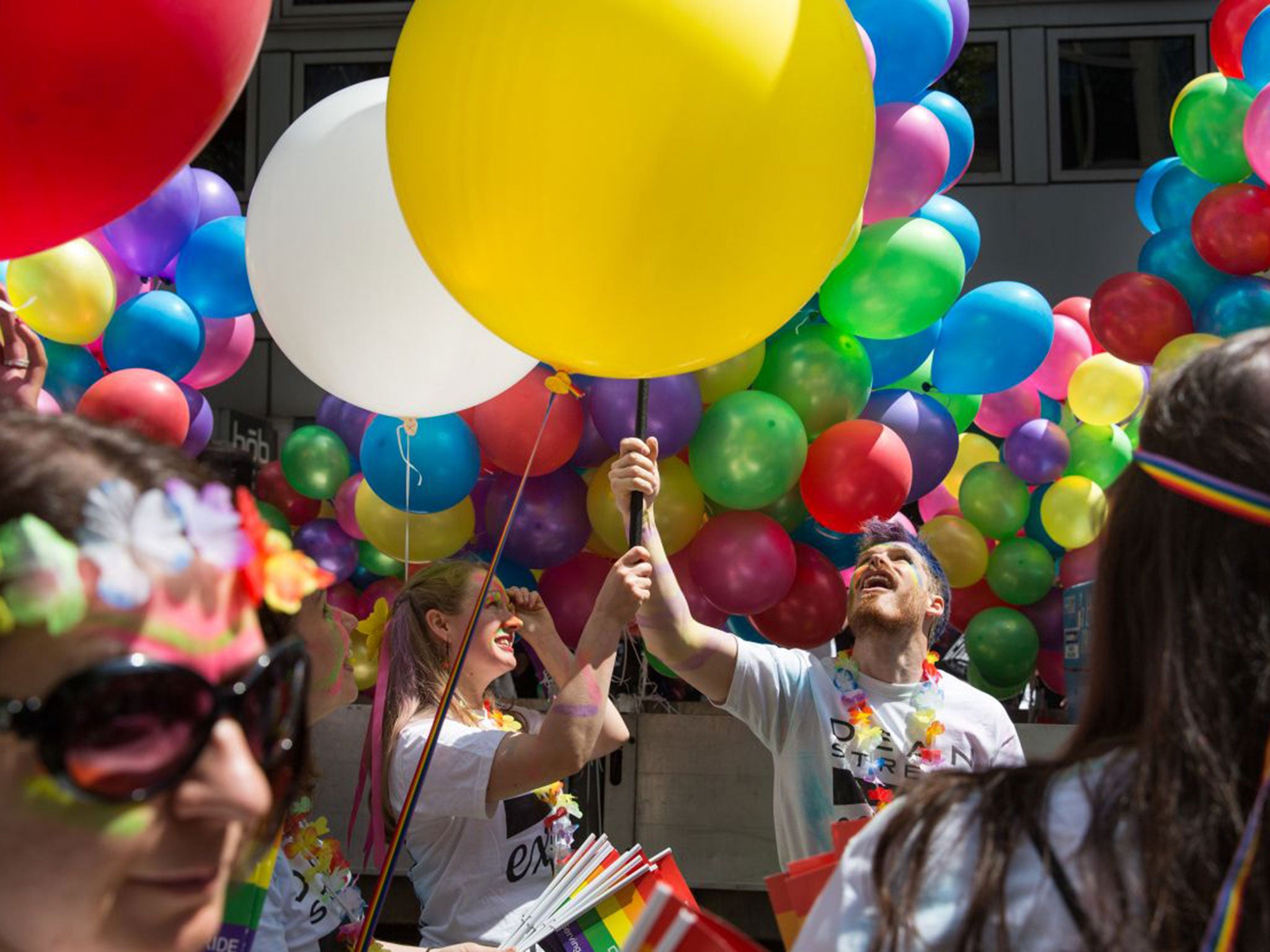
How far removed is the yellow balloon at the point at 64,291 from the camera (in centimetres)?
402

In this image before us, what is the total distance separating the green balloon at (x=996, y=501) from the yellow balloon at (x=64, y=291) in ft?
11.2

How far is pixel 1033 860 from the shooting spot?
3.24 ft

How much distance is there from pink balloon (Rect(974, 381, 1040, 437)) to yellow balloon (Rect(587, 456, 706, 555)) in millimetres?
1826

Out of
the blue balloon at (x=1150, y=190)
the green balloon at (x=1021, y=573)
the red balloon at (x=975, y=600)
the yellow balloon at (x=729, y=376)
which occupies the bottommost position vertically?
the red balloon at (x=975, y=600)

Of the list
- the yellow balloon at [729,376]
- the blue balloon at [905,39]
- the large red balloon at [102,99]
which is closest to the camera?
the large red balloon at [102,99]

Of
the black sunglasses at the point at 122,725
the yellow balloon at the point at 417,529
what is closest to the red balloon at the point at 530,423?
the yellow balloon at the point at 417,529

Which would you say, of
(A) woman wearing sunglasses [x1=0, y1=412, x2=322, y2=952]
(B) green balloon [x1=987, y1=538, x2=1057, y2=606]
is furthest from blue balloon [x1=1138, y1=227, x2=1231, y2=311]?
(A) woman wearing sunglasses [x1=0, y1=412, x2=322, y2=952]

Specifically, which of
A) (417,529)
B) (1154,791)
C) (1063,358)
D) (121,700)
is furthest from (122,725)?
(1063,358)

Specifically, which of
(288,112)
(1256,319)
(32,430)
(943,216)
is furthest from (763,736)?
(288,112)

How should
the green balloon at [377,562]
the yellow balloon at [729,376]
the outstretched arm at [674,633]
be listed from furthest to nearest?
the green balloon at [377,562]
the yellow balloon at [729,376]
the outstretched arm at [674,633]

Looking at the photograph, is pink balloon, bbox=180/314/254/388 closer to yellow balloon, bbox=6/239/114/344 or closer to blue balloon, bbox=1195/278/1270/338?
yellow balloon, bbox=6/239/114/344

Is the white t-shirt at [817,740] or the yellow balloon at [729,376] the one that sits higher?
the yellow balloon at [729,376]

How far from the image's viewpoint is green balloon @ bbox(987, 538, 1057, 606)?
5.37 m

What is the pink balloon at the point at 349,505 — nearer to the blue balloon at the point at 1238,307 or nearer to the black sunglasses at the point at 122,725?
the blue balloon at the point at 1238,307
